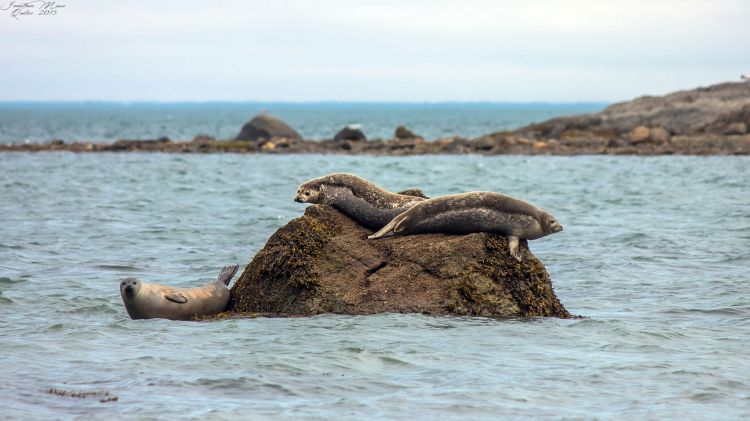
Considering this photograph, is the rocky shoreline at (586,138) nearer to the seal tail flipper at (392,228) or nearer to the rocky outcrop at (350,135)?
the rocky outcrop at (350,135)

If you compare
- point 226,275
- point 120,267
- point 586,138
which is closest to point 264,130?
point 586,138

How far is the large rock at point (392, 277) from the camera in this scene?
12586 mm

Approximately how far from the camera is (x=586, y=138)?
2432 inches

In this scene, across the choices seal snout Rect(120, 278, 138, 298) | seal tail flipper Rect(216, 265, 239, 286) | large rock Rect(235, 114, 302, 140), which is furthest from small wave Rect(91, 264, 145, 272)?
large rock Rect(235, 114, 302, 140)

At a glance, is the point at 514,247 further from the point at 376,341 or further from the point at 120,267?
the point at 120,267

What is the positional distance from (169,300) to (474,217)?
12.0 ft

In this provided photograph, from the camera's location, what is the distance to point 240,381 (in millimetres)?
10102

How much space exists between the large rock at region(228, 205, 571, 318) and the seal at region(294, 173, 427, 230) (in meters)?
0.43

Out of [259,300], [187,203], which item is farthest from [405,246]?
[187,203]

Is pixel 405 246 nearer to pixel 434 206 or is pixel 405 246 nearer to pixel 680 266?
pixel 434 206

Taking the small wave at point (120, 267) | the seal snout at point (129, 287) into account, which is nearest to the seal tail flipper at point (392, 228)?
the seal snout at point (129, 287)

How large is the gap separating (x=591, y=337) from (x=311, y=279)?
320cm

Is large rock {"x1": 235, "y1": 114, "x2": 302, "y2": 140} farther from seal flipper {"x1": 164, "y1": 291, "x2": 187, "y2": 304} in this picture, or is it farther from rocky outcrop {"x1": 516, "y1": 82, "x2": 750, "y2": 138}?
seal flipper {"x1": 164, "y1": 291, "x2": 187, "y2": 304}

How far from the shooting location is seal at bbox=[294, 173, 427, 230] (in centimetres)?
1347
